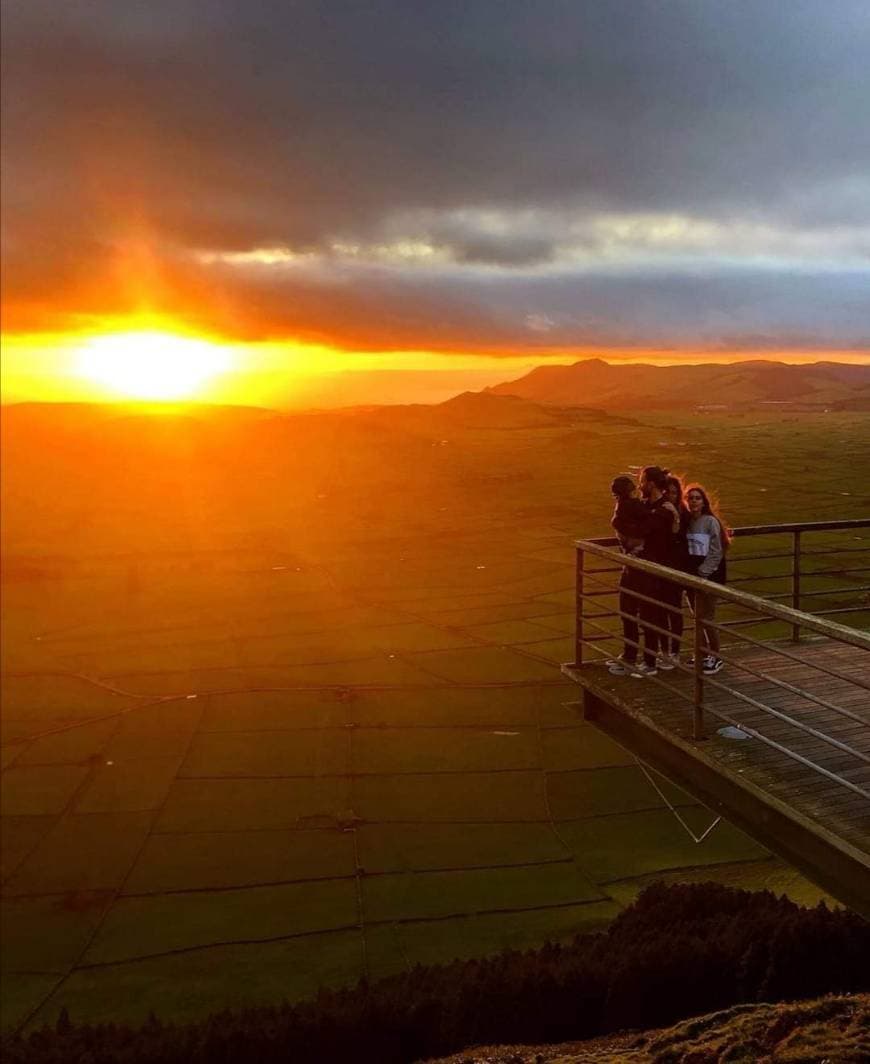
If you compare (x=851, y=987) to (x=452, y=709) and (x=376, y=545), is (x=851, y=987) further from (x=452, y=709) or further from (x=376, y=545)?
(x=376, y=545)

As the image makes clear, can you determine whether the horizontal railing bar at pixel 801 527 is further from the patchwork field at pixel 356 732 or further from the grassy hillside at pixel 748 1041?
the grassy hillside at pixel 748 1041

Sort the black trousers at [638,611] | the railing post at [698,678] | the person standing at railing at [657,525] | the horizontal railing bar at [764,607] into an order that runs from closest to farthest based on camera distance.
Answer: the horizontal railing bar at [764,607] → the railing post at [698,678] → the person standing at railing at [657,525] → the black trousers at [638,611]

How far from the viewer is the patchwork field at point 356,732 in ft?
64.9

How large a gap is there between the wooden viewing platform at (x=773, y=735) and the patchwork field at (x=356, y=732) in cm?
138

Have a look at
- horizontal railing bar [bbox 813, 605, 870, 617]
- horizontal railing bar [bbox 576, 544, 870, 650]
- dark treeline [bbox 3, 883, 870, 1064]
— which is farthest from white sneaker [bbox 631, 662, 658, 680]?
dark treeline [bbox 3, 883, 870, 1064]

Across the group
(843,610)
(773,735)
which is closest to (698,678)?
(773,735)

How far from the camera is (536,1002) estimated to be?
48.1ft

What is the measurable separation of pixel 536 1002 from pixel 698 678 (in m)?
10.1

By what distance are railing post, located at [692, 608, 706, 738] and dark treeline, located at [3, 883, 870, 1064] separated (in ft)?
26.7

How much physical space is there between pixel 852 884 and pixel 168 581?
2110 inches

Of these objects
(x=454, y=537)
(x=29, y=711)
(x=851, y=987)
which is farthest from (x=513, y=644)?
(x=851, y=987)

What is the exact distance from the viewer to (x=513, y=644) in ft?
130

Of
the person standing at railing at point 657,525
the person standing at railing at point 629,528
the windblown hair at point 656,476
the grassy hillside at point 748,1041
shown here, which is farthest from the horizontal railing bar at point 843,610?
the grassy hillside at point 748,1041

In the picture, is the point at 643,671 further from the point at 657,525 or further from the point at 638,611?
the point at 657,525
